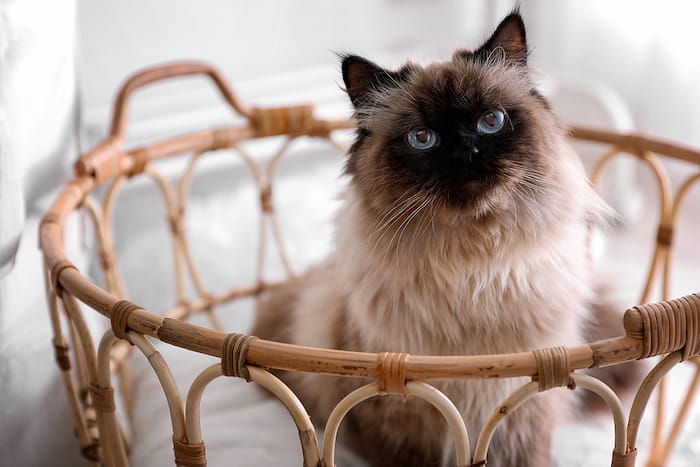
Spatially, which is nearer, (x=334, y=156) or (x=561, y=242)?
(x=561, y=242)

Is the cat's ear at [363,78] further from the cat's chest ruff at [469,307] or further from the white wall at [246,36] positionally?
the white wall at [246,36]

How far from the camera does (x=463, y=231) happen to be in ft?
2.93

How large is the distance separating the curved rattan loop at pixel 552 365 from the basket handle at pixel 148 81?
843 mm

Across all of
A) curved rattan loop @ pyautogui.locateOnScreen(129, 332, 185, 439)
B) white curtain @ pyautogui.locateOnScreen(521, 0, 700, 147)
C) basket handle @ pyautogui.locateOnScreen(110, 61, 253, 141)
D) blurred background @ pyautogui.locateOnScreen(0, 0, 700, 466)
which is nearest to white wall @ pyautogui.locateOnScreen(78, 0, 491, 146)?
blurred background @ pyautogui.locateOnScreen(0, 0, 700, 466)

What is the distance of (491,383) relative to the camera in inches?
36.2

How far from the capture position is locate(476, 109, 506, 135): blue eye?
2.86ft

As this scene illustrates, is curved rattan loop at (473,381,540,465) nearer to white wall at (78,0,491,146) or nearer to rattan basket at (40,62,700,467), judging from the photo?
rattan basket at (40,62,700,467)

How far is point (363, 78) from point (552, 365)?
0.47m

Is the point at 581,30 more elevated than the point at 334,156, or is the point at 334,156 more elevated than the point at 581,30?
the point at 581,30

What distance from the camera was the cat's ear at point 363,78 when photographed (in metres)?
0.95

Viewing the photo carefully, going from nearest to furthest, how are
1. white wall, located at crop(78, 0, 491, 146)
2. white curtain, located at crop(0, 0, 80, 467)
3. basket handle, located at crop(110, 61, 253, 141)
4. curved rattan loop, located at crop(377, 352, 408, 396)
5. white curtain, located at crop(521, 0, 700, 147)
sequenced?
1. curved rattan loop, located at crop(377, 352, 408, 396)
2. white curtain, located at crop(0, 0, 80, 467)
3. basket handle, located at crop(110, 61, 253, 141)
4. white wall, located at crop(78, 0, 491, 146)
5. white curtain, located at crop(521, 0, 700, 147)

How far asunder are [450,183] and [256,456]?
18.0 inches

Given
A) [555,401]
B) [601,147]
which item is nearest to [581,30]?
[601,147]

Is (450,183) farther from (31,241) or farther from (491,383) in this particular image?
(31,241)
